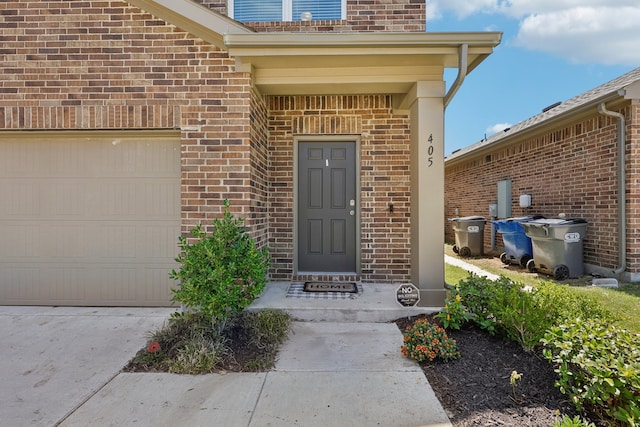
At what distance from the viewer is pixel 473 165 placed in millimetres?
11414

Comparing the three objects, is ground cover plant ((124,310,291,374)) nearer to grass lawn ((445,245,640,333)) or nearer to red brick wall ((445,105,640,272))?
grass lawn ((445,245,640,333))

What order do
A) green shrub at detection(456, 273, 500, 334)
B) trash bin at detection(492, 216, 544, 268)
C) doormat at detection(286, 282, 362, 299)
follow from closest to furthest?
green shrub at detection(456, 273, 500, 334)
doormat at detection(286, 282, 362, 299)
trash bin at detection(492, 216, 544, 268)

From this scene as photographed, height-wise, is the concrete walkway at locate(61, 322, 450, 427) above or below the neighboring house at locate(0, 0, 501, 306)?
below

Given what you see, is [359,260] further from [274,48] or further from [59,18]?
[59,18]

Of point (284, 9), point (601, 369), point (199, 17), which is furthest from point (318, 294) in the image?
point (284, 9)

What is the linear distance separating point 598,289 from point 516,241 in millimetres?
2311

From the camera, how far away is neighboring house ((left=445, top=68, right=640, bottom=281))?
18.9 feet

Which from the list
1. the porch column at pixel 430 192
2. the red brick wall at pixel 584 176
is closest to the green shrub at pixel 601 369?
the porch column at pixel 430 192

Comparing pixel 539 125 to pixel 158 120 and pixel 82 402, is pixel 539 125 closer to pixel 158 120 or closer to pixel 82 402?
pixel 158 120

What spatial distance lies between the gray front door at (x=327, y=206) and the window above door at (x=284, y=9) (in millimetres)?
1914

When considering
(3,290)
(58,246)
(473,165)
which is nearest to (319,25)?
(58,246)

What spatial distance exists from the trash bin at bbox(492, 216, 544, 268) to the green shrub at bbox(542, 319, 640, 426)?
527cm

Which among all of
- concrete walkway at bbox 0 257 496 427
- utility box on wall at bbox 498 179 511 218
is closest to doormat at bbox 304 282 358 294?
concrete walkway at bbox 0 257 496 427

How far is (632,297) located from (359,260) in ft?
12.2
